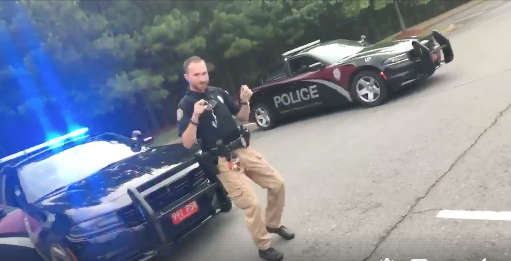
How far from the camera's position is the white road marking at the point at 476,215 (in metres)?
3.87

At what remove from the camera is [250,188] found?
169 inches

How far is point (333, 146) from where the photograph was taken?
735 centimetres

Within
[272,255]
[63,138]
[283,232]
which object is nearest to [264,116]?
[63,138]

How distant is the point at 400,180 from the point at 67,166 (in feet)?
12.2

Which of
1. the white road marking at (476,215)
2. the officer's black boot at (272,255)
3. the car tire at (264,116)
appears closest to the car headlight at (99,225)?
the officer's black boot at (272,255)

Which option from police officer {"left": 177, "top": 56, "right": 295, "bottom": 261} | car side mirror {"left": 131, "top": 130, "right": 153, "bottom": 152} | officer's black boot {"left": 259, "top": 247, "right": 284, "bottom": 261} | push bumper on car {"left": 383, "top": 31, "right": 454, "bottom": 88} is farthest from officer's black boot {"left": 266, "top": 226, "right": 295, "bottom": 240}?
push bumper on car {"left": 383, "top": 31, "right": 454, "bottom": 88}

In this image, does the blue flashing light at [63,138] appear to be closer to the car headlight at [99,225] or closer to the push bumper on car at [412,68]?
the car headlight at [99,225]

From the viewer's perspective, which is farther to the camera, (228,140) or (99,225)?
(99,225)

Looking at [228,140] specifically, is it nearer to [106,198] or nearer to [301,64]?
[106,198]

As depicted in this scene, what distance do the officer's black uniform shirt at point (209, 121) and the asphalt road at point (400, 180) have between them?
1161 mm

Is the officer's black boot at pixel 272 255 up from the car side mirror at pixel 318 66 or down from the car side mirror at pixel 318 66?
down

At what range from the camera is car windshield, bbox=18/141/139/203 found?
555 cm

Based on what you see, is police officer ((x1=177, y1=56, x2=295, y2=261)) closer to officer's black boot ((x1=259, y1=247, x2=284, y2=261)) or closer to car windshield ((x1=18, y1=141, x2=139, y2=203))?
officer's black boot ((x1=259, y1=247, x2=284, y2=261))

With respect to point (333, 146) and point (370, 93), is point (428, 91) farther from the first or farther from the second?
point (333, 146)
